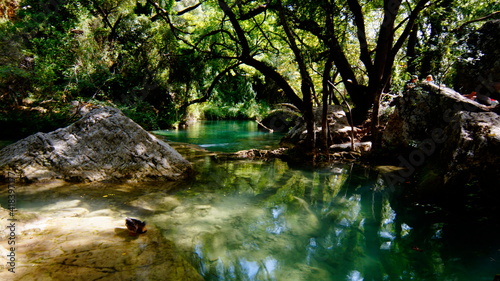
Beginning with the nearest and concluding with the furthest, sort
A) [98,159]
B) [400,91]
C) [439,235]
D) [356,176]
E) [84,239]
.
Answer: [84,239]
[439,235]
[98,159]
[356,176]
[400,91]

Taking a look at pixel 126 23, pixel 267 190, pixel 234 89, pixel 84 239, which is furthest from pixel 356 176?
pixel 126 23

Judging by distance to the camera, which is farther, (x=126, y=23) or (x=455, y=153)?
(x=126, y=23)

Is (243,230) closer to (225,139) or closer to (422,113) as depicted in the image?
(422,113)

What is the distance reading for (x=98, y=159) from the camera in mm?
5371

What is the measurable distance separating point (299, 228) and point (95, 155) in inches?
176

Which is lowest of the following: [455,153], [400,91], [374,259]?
[374,259]

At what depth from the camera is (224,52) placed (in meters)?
12.1

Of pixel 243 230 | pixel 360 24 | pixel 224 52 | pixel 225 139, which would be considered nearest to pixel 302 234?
pixel 243 230

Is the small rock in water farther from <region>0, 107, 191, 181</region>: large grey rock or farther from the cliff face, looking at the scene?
the cliff face

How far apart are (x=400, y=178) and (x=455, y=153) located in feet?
8.23

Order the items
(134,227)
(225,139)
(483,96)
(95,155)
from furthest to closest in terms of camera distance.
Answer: (225,139)
(483,96)
(95,155)
(134,227)

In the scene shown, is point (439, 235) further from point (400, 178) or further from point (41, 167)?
point (41, 167)

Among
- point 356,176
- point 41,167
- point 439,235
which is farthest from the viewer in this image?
point 356,176

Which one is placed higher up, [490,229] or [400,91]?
[400,91]
